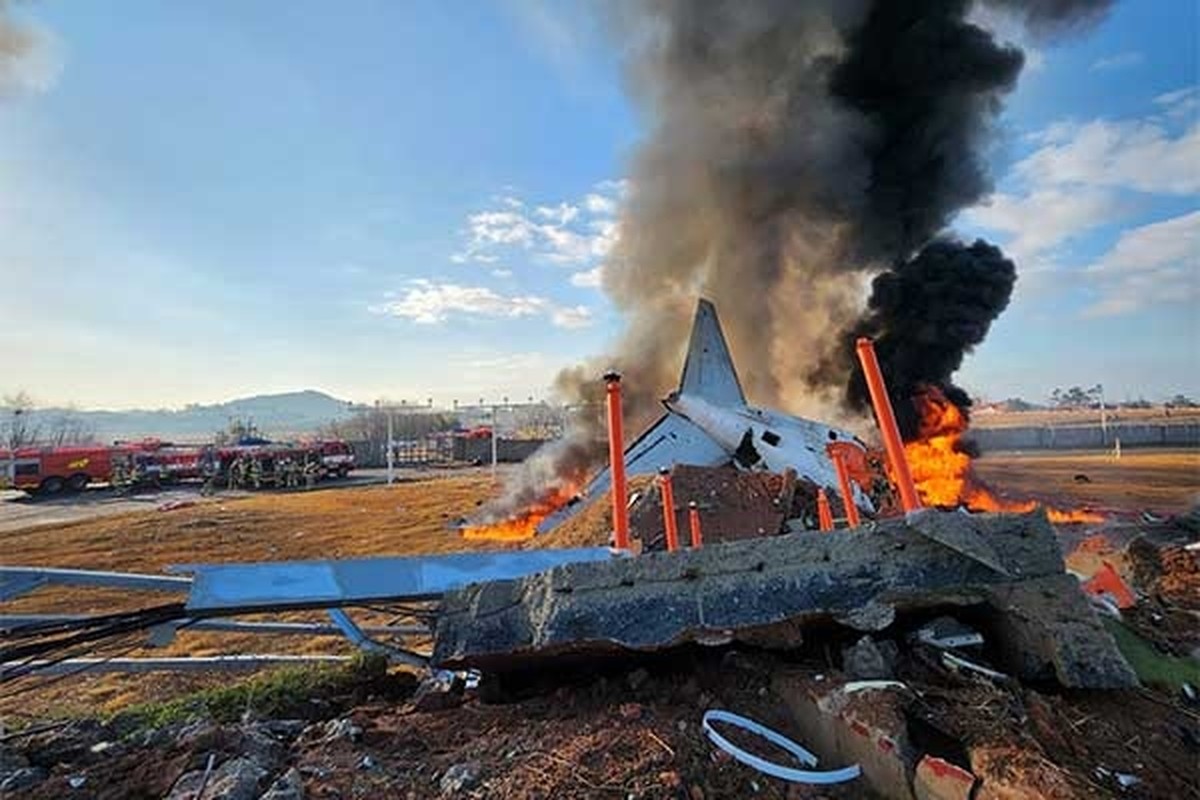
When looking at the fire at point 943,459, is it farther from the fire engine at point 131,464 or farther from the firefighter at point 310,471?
the fire engine at point 131,464

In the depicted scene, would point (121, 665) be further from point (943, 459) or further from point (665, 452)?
point (943, 459)

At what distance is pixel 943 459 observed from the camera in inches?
685

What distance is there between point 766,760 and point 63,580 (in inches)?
150

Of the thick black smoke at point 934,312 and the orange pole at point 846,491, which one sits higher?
the thick black smoke at point 934,312

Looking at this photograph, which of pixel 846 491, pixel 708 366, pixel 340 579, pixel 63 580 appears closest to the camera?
pixel 63 580

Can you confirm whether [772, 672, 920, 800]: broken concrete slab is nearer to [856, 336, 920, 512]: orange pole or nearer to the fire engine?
[856, 336, 920, 512]: orange pole

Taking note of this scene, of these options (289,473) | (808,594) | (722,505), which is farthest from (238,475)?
(808,594)

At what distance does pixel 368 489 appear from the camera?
27938 mm

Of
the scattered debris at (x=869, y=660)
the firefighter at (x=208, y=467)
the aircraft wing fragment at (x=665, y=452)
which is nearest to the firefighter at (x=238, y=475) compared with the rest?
the firefighter at (x=208, y=467)

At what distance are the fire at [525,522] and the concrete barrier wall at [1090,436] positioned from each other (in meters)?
27.1

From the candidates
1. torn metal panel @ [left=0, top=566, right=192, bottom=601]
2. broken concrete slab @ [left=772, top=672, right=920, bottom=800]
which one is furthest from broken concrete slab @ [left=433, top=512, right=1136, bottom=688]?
→ torn metal panel @ [left=0, top=566, right=192, bottom=601]

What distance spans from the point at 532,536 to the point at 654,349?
8595 mm

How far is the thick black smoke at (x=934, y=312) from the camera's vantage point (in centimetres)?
1703

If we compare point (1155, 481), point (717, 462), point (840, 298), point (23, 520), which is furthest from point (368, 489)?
point (1155, 481)
